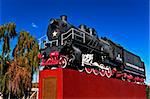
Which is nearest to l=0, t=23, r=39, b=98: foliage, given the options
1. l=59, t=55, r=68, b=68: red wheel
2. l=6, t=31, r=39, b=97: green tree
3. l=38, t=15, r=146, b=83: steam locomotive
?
l=6, t=31, r=39, b=97: green tree

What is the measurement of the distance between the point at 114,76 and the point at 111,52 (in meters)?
1.59

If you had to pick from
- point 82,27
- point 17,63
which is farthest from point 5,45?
point 82,27

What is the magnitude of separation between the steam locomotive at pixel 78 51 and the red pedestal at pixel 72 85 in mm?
518

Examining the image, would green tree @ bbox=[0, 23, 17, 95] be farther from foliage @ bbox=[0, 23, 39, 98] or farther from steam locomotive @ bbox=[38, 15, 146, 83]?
steam locomotive @ bbox=[38, 15, 146, 83]

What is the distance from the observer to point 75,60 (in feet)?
49.5

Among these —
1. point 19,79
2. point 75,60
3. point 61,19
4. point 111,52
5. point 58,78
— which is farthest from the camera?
point 19,79

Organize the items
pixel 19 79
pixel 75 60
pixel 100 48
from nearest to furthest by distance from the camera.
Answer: pixel 75 60
pixel 100 48
pixel 19 79

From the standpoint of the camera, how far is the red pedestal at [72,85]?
45.0 ft

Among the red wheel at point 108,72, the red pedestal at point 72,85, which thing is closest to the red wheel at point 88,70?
the red pedestal at point 72,85

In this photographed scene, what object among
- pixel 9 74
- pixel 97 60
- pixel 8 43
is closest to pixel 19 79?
pixel 9 74

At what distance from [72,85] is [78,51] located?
6.71ft

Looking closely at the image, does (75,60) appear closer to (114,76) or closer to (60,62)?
(60,62)

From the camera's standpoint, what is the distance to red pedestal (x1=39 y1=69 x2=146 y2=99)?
45.0 ft

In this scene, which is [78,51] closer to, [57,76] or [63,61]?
[63,61]
